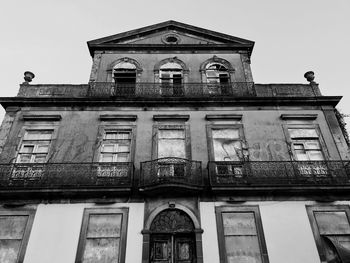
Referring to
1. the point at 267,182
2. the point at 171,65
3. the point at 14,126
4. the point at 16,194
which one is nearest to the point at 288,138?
the point at 267,182

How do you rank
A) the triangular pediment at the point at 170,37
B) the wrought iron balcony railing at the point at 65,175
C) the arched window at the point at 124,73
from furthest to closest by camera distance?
the triangular pediment at the point at 170,37, the arched window at the point at 124,73, the wrought iron balcony railing at the point at 65,175

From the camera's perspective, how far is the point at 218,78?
14.2 meters

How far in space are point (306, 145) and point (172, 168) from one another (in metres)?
5.40

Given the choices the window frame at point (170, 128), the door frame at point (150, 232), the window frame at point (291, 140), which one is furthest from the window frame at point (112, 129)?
the window frame at point (291, 140)

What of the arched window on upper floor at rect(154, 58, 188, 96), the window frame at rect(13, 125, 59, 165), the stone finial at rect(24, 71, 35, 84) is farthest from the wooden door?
the stone finial at rect(24, 71, 35, 84)

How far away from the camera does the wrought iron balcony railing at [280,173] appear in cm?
1070

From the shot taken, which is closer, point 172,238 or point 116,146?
point 172,238

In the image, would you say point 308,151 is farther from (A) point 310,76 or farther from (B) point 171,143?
(B) point 171,143

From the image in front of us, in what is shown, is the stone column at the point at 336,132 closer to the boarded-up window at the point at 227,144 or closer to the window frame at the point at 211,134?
the window frame at the point at 211,134

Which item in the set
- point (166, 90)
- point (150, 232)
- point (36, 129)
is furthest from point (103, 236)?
point (166, 90)

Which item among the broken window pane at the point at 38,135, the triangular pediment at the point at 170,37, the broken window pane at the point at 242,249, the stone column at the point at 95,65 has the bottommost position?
the broken window pane at the point at 242,249

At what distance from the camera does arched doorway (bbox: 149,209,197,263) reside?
947cm

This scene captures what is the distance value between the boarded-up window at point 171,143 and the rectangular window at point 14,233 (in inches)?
193

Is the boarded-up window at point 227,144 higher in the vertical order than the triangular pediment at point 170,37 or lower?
lower
